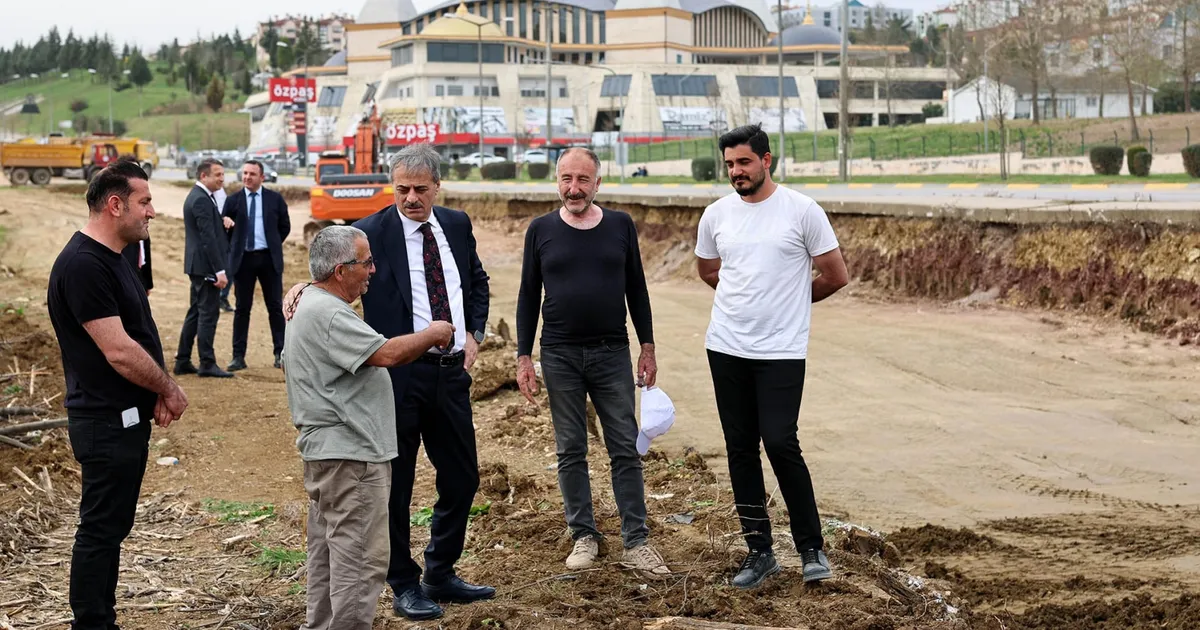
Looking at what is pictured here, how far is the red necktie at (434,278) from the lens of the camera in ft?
17.9

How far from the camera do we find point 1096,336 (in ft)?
47.9

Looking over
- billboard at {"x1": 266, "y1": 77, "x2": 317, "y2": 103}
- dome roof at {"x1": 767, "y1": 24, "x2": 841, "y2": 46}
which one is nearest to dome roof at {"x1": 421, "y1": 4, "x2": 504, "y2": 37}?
billboard at {"x1": 266, "y1": 77, "x2": 317, "y2": 103}

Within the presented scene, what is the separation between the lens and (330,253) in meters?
4.69

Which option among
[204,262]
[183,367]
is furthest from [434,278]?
[183,367]

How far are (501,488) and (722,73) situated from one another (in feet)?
336

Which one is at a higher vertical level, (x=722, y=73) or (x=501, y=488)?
(x=722, y=73)

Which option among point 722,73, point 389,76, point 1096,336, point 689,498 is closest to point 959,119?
point 722,73

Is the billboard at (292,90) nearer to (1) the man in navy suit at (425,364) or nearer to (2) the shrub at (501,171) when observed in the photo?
(2) the shrub at (501,171)

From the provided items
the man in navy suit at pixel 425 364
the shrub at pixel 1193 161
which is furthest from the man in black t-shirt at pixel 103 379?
the shrub at pixel 1193 161

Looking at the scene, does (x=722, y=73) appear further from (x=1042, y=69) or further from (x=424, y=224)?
(x=424, y=224)

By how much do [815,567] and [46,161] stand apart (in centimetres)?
5378

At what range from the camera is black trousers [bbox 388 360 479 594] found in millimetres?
5355

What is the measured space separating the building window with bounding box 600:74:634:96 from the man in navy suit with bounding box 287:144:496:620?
99.1m

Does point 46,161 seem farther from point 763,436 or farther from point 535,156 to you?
point 763,436
